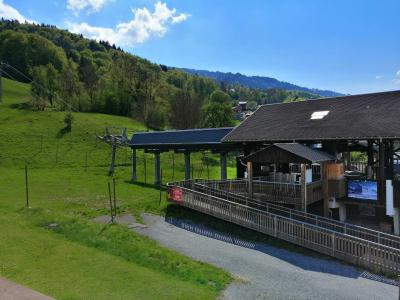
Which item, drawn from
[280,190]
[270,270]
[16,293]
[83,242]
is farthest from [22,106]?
[16,293]

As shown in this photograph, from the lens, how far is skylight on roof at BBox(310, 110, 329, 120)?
2726cm

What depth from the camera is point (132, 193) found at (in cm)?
3184

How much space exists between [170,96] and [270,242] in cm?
6652

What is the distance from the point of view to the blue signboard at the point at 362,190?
23.0m

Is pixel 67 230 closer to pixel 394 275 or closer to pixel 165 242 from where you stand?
pixel 165 242

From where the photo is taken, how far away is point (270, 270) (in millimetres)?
16641

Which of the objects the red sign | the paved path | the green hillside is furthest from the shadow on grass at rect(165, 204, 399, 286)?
the paved path

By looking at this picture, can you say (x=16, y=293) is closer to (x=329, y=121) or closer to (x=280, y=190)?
(x=280, y=190)

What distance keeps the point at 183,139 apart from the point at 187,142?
75 centimetres

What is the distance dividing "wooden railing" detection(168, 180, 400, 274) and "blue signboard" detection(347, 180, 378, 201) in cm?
293

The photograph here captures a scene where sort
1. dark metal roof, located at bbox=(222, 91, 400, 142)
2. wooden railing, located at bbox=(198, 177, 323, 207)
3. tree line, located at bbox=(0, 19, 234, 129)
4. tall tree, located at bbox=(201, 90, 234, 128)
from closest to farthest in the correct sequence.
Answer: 1. wooden railing, located at bbox=(198, 177, 323, 207)
2. dark metal roof, located at bbox=(222, 91, 400, 142)
3. tall tree, located at bbox=(201, 90, 234, 128)
4. tree line, located at bbox=(0, 19, 234, 129)

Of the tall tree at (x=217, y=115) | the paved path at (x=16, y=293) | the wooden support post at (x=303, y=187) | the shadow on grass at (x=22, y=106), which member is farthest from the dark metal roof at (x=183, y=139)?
the shadow on grass at (x=22, y=106)

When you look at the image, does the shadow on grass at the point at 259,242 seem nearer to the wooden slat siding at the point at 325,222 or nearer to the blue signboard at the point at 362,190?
the wooden slat siding at the point at 325,222

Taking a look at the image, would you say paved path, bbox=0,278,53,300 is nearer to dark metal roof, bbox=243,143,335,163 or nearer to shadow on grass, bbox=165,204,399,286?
shadow on grass, bbox=165,204,399,286
